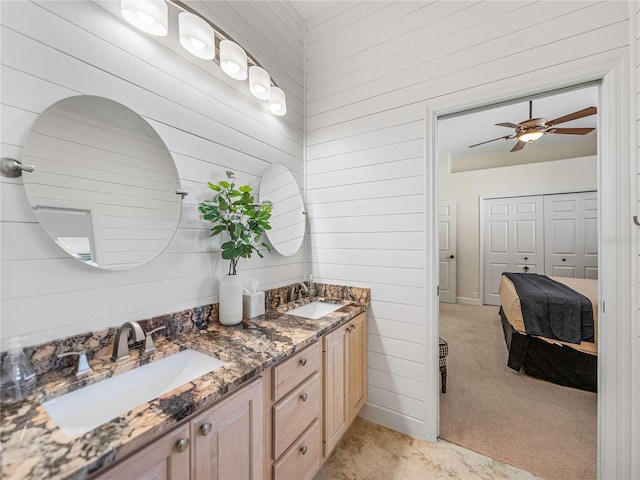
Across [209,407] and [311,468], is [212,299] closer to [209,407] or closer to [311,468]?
[209,407]

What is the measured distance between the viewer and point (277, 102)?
1.81 m

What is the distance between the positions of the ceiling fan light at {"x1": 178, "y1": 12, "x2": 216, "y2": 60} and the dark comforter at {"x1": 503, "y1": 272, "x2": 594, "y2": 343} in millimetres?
3169

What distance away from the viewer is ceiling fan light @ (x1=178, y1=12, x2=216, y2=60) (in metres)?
1.26

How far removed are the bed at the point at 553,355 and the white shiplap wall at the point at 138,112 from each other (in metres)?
Answer: 2.35

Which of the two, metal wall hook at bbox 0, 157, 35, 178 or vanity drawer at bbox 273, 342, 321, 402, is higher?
metal wall hook at bbox 0, 157, 35, 178

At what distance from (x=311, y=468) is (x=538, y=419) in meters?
1.76

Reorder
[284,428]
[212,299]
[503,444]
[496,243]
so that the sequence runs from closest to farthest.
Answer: [284,428]
[212,299]
[503,444]
[496,243]

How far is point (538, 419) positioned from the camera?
1.95m

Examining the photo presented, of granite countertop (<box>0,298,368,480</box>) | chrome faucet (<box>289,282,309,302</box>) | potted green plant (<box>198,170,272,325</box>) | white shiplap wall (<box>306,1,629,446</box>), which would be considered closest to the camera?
granite countertop (<box>0,298,368,480</box>)

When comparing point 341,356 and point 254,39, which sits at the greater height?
point 254,39

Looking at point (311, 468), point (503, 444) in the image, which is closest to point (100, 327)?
point (311, 468)

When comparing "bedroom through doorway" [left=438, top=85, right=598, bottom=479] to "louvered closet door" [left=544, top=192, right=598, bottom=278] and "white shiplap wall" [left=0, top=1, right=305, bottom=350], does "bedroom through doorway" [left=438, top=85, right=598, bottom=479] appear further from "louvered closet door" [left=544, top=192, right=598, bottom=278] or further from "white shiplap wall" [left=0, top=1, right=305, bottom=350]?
"white shiplap wall" [left=0, top=1, right=305, bottom=350]

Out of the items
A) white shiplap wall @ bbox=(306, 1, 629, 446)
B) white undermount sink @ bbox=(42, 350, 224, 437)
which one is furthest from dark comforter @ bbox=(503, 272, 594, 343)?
white undermount sink @ bbox=(42, 350, 224, 437)

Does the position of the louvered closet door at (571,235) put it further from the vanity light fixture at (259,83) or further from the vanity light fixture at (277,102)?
the vanity light fixture at (259,83)
